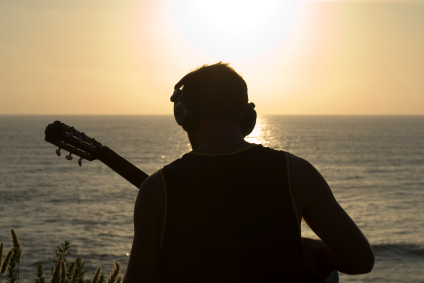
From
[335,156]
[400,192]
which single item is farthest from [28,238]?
[335,156]

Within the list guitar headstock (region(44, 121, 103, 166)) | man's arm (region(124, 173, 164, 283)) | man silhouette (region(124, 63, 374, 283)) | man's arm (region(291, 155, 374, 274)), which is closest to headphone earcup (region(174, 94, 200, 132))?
man silhouette (region(124, 63, 374, 283))

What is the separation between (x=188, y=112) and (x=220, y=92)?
21 centimetres

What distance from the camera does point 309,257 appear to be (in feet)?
7.61

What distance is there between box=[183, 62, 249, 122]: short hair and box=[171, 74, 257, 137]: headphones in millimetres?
32

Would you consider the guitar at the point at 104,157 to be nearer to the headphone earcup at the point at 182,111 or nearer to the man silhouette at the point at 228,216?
the man silhouette at the point at 228,216

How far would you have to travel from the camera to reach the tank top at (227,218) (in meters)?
1.95

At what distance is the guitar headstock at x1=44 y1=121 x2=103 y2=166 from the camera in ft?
8.69

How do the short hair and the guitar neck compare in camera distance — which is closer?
the short hair

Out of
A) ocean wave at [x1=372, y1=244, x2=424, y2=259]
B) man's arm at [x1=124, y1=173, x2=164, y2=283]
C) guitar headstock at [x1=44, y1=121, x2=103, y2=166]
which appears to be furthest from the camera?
ocean wave at [x1=372, y1=244, x2=424, y2=259]

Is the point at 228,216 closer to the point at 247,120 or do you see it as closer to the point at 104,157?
the point at 247,120

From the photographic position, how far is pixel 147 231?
199cm

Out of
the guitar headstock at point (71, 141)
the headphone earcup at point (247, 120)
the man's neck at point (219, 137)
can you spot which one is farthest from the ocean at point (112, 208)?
the man's neck at point (219, 137)

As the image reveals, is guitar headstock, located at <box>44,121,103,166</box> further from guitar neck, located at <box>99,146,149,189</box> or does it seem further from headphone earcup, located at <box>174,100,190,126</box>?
headphone earcup, located at <box>174,100,190,126</box>

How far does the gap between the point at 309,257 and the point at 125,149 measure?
135340mm
